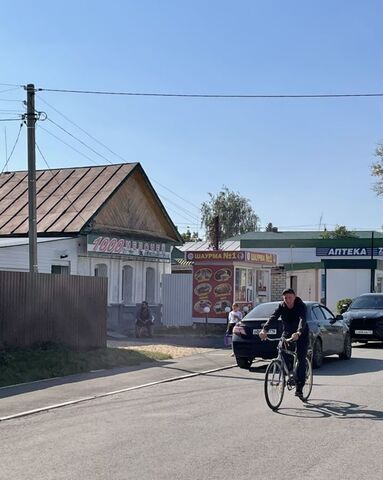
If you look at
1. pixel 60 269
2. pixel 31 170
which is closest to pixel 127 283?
pixel 60 269

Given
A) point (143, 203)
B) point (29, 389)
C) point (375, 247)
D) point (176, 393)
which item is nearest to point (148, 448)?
point (176, 393)

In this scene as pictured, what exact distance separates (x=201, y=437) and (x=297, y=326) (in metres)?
3.08

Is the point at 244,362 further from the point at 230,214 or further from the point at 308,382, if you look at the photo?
the point at 230,214

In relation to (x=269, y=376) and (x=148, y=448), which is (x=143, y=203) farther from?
(x=148, y=448)

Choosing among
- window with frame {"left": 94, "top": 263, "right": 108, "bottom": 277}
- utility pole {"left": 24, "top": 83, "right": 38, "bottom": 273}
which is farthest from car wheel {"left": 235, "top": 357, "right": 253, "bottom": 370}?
window with frame {"left": 94, "top": 263, "right": 108, "bottom": 277}

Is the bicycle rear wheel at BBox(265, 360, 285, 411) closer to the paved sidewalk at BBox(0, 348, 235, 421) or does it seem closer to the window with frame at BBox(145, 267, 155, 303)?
the paved sidewalk at BBox(0, 348, 235, 421)

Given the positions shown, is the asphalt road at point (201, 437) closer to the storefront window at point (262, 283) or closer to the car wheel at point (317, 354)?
the car wheel at point (317, 354)

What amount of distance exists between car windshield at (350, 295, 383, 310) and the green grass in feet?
28.5

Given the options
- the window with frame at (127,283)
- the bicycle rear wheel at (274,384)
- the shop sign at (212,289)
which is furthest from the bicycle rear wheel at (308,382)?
the window with frame at (127,283)

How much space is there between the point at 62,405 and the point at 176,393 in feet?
6.69

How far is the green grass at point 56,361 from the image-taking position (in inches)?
511

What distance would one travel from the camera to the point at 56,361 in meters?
14.2

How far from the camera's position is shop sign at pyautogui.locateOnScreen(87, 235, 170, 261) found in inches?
995

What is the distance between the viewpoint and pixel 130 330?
86.6 feet
